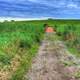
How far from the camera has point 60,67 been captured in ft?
64.2

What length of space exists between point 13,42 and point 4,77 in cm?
1051

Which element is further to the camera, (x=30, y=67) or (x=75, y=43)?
(x=75, y=43)

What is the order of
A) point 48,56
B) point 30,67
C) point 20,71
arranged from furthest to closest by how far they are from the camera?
point 48,56, point 30,67, point 20,71

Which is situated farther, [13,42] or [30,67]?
[13,42]

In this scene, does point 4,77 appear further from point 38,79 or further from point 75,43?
point 75,43

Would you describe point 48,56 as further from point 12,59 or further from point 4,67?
point 4,67

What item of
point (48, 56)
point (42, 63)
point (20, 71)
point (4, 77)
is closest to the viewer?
point (4, 77)

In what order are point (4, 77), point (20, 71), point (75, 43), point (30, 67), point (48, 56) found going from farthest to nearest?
point (75, 43)
point (48, 56)
point (30, 67)
point (20, 71)
point (4, 77)

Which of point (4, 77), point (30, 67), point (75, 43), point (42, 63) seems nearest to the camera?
point (4, 77)

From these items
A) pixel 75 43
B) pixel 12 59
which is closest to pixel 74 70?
pixel 12 59

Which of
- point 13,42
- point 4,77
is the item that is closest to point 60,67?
point 4,77

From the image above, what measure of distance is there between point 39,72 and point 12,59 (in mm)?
3179

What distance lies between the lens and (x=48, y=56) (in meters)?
24.9

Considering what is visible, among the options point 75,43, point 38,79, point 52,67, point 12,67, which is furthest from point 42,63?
point 75,43
